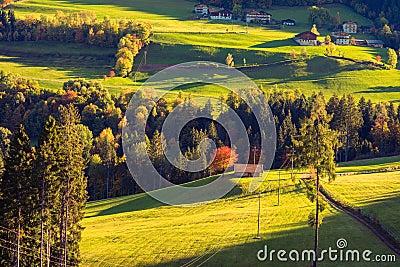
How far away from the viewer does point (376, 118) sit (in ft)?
427

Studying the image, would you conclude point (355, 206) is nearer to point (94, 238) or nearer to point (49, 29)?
point (94, 238)

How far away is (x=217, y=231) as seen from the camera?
71.6 m

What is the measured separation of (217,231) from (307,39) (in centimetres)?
12261

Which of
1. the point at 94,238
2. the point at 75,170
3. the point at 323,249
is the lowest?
the point at 94,238

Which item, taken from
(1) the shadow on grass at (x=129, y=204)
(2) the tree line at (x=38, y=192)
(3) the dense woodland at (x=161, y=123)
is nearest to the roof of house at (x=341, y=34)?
(3) the dense woodland at (x=161, y=123)

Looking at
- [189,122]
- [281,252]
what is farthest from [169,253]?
[189,122]

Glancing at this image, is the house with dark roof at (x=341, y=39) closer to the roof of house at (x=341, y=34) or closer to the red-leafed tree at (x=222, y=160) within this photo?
the roof of house at (x=341, y=34)

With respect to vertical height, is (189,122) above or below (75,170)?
below

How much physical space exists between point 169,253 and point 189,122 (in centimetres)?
6571

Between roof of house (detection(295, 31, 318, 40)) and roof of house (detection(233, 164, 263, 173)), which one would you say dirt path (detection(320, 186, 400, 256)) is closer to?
roof of house (detection(233, 164, 263, 173))

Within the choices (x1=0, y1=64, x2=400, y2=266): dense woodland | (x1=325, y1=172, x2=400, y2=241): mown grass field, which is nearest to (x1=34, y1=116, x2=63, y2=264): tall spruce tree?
(x1=0, y1=64, x2=400, y2=266): dense woodland

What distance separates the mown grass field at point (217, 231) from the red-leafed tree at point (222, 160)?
18453 millimetres

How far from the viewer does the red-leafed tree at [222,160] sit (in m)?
111

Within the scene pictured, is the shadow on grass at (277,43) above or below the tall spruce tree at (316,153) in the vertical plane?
below
